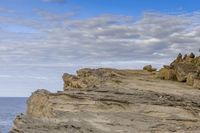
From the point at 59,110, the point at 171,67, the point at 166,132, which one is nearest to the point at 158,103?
the point at 166,132

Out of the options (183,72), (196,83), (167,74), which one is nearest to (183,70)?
(183,72)

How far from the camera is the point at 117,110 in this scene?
2733 centimetres

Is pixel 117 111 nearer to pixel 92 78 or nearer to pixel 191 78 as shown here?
pixel 191 78

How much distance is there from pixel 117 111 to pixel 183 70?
31.3 feet

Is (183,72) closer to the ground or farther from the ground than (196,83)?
farther from the ground

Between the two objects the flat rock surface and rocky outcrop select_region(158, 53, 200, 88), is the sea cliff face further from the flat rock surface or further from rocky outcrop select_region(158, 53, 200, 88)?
rocky outcrop select_region(158, 53, 200, 88)

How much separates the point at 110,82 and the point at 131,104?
A: 538 centimetres

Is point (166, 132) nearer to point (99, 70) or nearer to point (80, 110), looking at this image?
point (80, 110)

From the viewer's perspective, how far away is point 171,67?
123ft

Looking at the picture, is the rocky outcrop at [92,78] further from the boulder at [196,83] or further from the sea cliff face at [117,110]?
the boulder at [196,83]

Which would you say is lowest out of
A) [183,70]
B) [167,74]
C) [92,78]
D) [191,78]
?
[191,78]

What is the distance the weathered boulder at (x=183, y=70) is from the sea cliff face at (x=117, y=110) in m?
3.00

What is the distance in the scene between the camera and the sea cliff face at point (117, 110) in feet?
83.0

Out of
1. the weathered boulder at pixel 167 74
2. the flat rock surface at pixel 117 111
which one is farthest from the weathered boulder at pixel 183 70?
the flat rock surface at pixel 117 111
